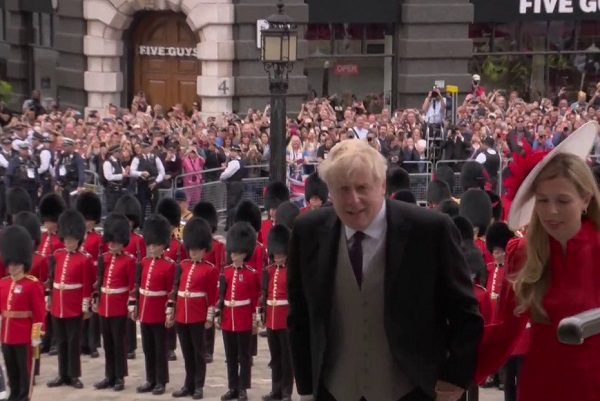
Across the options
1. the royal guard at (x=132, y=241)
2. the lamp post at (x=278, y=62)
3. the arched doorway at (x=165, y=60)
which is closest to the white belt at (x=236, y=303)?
the royal guard at (x=132, y=241)

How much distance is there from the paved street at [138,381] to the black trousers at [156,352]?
15 centimetres

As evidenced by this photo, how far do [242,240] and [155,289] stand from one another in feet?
2.55

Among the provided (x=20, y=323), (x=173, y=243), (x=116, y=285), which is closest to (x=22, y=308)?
(x=20, y=323)

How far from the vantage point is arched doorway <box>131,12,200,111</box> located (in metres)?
24.1

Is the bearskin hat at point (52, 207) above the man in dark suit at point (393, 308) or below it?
below

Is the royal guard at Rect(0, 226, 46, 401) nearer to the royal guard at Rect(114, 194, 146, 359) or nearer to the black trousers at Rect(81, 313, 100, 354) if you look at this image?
the royal guard at Rect(114, 194, 146, 359)

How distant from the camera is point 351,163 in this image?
14.0 ft

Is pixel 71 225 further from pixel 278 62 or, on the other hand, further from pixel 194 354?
pixel 278 62

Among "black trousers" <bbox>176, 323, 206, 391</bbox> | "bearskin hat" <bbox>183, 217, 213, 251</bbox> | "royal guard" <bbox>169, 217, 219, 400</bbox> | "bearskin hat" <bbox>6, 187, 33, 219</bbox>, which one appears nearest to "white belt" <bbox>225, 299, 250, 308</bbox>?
"royal guard" <bbox>169, 217, 219, 400</bbox>

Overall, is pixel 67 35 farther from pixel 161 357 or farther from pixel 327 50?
pixel 161 357

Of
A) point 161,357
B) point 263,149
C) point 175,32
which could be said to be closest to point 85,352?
point 161,357

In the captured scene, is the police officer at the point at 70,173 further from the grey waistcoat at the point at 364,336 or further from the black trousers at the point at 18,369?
the grey waistcoat at the point at 364,336

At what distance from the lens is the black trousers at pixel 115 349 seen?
443 inches

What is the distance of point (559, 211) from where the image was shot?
4227 mm
